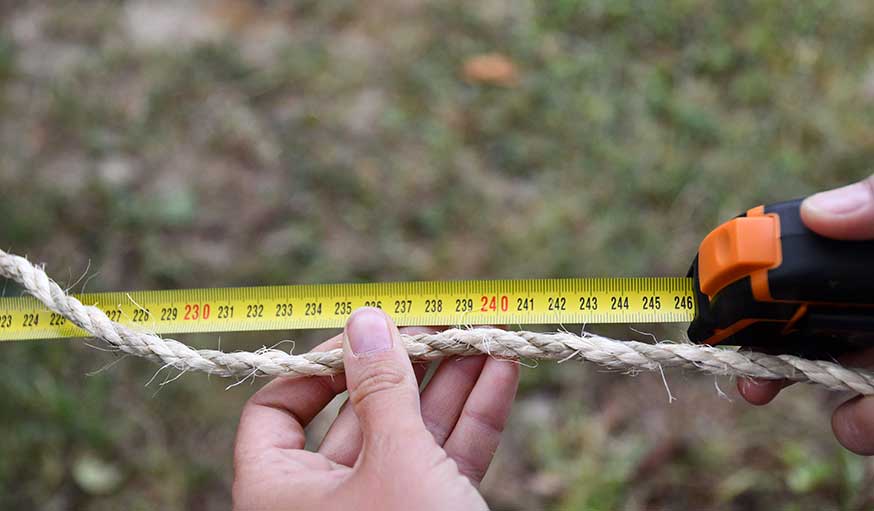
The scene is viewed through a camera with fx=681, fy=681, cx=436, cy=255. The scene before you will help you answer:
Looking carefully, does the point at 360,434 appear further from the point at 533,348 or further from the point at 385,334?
the point at 533,348

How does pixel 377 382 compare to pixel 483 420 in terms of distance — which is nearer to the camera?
pixel 377 382

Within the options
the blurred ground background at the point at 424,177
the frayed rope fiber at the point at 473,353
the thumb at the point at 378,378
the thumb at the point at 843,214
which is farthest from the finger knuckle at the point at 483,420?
the thumb at the point at 843,214

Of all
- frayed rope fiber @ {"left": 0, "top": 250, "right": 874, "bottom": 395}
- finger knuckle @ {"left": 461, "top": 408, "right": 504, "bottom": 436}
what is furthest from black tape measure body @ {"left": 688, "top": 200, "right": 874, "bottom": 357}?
finger knuckle @ {"left": 461, "top": 408, "right": 504, "bottom": 436}

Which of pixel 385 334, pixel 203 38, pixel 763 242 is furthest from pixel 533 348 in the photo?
pixel 203 38

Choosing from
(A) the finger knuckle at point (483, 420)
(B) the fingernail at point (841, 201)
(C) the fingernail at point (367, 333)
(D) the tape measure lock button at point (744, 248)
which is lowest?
(A) the finger knuckle at point (483, 420)

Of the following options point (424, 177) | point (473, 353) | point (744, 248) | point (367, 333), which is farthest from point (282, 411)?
point (424, 177)

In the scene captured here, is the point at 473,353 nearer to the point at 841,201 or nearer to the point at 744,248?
the point at 744,248

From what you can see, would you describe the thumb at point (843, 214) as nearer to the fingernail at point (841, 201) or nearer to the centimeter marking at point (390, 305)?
the fingernail at point (841, 201)
